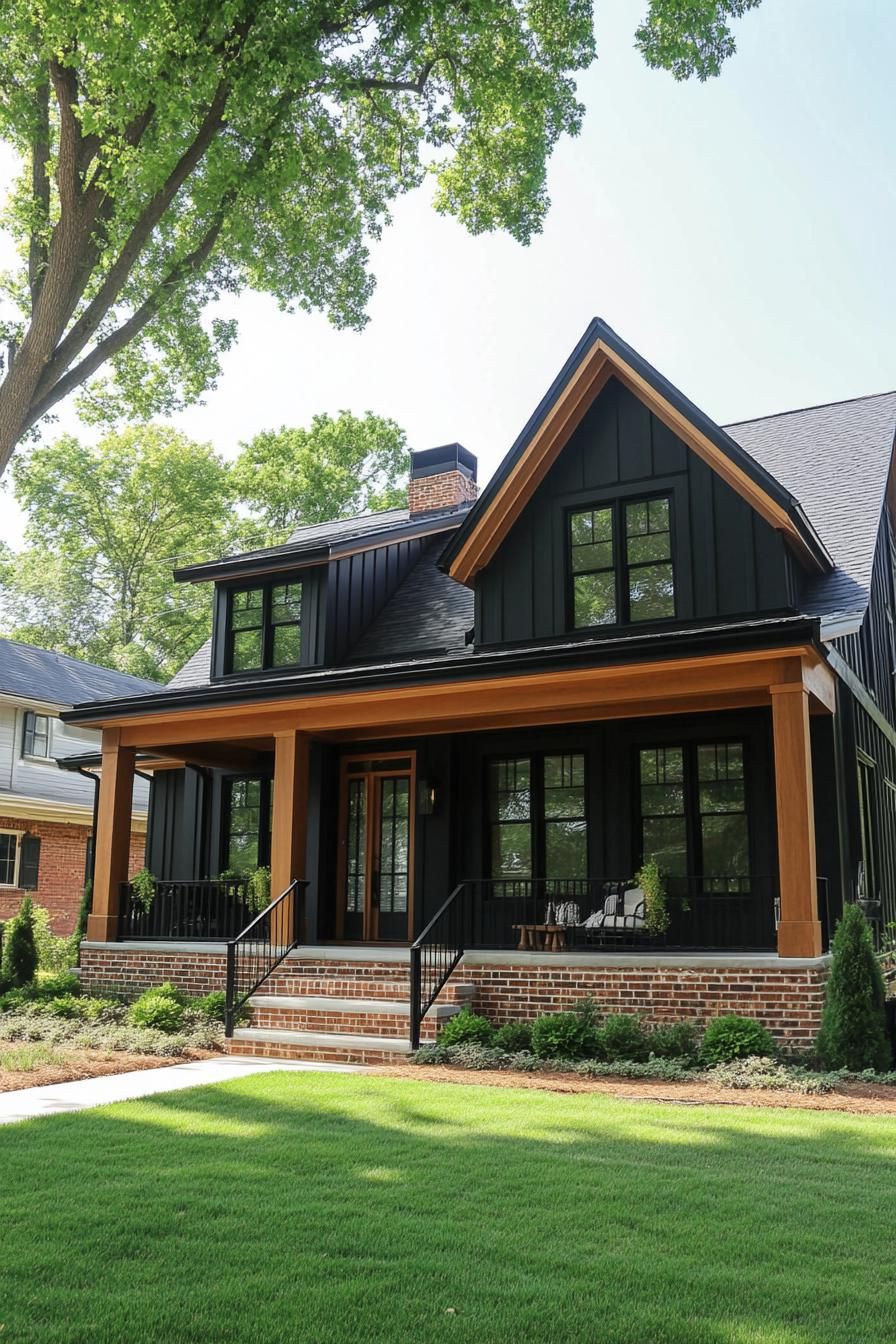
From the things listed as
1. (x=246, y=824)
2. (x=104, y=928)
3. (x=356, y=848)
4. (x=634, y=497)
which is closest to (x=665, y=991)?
(x=356, y=848)

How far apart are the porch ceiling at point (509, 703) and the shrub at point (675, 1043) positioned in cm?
335

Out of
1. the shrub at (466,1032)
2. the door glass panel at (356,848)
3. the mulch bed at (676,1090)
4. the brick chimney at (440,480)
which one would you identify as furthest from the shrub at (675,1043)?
the brick chimney at (440,480)

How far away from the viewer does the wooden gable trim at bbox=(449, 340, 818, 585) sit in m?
13.5

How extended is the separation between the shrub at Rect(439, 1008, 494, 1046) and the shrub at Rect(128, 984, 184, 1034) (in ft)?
10.8

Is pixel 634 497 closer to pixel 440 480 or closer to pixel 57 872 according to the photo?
pixel 440 480

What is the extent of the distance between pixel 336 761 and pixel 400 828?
1.34 meters

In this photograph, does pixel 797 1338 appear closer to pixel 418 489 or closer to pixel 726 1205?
pixel 726 1205

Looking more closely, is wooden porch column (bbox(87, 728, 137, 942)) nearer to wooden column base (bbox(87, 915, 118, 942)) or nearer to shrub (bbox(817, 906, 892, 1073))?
wooden column base (bbox(87, 915, 118, 942))

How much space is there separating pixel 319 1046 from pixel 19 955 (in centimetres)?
578

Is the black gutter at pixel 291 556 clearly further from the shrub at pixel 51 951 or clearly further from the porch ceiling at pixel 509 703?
the shrub at pixel 51 951

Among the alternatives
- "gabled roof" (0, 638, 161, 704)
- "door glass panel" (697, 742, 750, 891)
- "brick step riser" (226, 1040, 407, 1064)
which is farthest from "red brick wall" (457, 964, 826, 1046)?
"gabled roof" (0, 638, 161, 704)

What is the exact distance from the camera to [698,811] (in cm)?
1295

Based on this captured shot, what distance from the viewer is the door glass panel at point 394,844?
1535 centimetres

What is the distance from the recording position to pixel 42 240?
973cm
